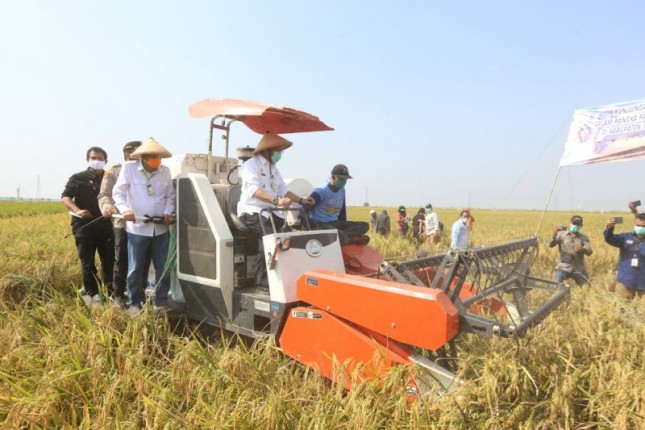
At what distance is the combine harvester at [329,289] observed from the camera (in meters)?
2.59

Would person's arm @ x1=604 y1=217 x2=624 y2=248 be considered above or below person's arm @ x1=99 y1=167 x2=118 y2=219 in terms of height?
below

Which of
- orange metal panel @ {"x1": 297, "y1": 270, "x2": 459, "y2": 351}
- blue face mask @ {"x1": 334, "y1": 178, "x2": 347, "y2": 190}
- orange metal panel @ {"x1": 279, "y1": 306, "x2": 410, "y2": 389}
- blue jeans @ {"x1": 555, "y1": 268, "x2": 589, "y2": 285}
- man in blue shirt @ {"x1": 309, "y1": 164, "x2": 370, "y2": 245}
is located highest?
blue face mask @ {"x1": 334, "y1": 178, "x2": 347, "y2": 190}

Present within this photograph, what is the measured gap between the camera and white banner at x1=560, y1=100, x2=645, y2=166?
675 centimetres

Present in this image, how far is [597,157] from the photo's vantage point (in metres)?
7.29

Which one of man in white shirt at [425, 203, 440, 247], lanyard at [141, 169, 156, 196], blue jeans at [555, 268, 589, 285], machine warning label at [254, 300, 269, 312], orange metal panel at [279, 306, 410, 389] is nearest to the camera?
orange metal panel at [279, 306, 410, 389]

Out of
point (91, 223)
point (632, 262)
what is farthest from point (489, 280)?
point (632, 262)

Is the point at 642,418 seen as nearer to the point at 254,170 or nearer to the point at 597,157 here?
the point at 254,170

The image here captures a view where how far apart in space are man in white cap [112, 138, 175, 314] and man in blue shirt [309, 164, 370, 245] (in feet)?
5.69

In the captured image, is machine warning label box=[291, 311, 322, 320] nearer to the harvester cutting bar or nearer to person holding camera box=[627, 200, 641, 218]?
the harvester cutting bar

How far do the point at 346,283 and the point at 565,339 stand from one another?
83.3 inches

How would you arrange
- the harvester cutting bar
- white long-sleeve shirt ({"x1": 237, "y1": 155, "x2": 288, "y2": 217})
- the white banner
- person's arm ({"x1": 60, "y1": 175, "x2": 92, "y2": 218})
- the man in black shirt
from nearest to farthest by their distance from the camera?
the harvester cutting bar < white long-sleeve shirt ({"x1": 237, "y1": 155, "x2": 288, "y2": 217}) < person's arm ({"x1": 60, "y1": 175, "x2": 92, "y2": 218}) < the man in black shirt < the white banner

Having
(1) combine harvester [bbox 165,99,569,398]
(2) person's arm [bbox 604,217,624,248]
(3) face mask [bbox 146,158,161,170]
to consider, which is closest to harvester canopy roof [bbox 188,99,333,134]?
(1) combine harvester [bbox 165,99,569,398]

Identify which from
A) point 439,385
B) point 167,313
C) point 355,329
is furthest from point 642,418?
point 167,313

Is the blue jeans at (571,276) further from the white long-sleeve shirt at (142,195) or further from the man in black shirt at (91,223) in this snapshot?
the man in black shirt at (91,223)
